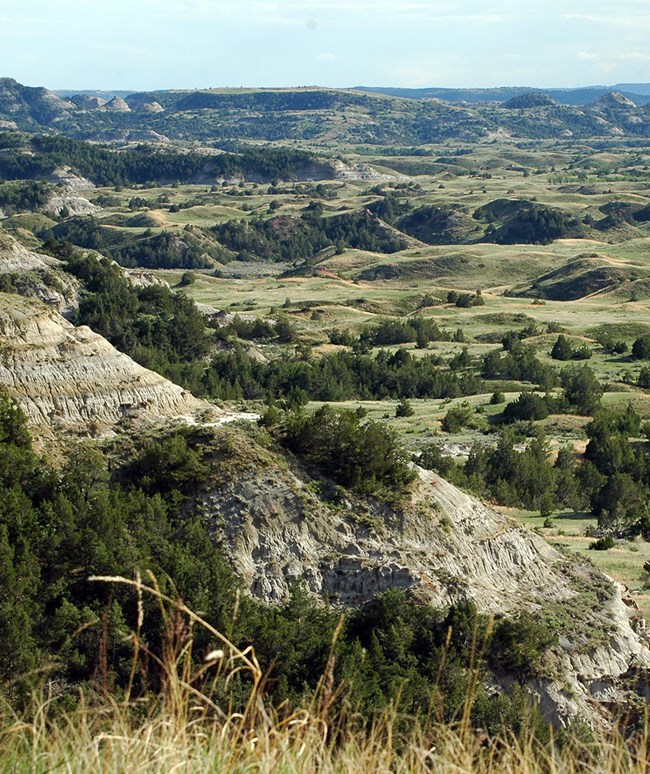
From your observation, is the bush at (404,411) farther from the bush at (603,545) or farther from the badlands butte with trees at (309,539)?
the bush at (603,545)

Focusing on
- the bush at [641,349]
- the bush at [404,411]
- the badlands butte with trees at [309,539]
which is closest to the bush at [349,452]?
the badlands butte with trees at [309,539]

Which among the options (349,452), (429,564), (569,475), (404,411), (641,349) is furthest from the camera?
(641,349)

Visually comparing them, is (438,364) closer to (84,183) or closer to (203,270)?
(203,270)

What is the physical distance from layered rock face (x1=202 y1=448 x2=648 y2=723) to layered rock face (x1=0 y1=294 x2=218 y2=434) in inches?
173

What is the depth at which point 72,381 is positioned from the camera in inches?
1014

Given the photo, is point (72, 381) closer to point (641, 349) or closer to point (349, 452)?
point (349, 452)

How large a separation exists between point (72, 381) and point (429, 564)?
1010cm

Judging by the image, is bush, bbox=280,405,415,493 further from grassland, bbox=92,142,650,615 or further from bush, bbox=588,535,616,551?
bush, bbox=588,535,616,551

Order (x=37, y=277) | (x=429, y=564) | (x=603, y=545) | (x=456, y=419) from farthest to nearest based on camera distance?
(x=37, y=277)
(x=456, y=419)
(x=603, y=545)
(x=429, y=564)

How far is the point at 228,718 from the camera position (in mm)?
5539

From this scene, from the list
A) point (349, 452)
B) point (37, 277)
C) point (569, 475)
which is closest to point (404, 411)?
point (569, 475)

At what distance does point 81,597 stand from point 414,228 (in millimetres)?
130220

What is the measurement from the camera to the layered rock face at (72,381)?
82.3 ft

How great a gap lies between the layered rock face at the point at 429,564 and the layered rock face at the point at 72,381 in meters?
4.39
